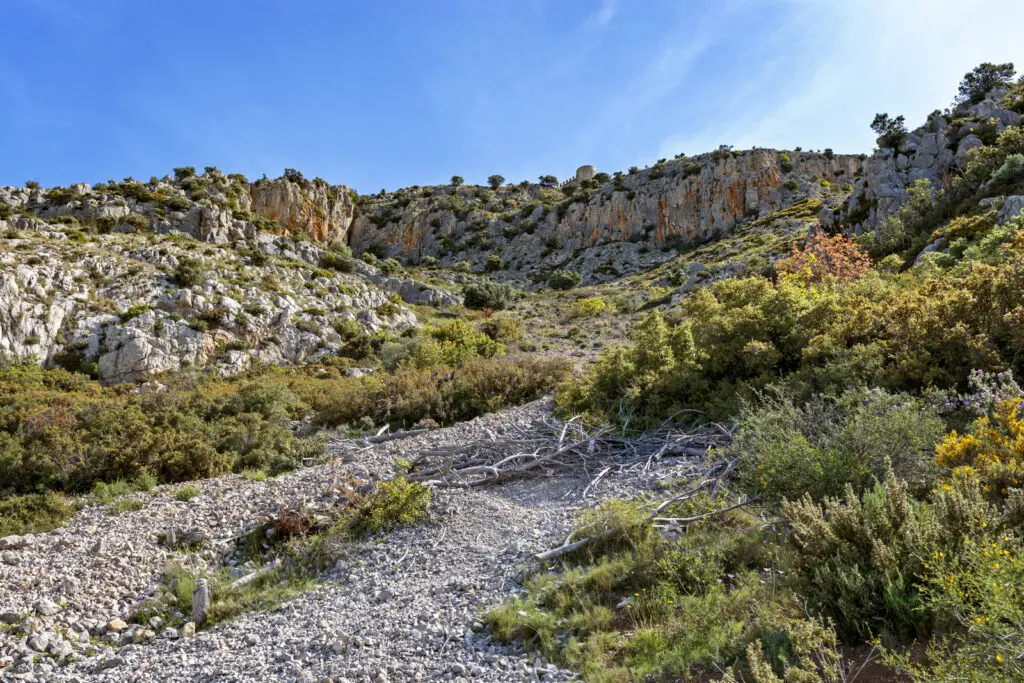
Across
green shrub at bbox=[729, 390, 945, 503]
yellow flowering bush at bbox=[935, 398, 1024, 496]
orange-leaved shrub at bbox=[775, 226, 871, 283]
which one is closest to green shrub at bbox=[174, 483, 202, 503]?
green shrub at bbox=[729, 390, 945, 503]

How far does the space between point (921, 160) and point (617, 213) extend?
28461 mm

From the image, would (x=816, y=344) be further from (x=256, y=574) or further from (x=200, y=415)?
(x=200, y=415)

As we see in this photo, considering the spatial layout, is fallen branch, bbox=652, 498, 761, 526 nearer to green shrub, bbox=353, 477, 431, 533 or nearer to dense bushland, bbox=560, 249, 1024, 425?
dense bushland, bbox=560, 249, 1024, 425

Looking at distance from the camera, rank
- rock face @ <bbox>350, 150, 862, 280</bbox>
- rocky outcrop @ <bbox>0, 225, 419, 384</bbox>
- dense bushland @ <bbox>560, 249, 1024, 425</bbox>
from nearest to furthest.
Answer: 1. dense bushland @ <bbox>560, 249, 1024, 425</bbox>
2. rocky outcrop @ <bbox>0, 225, 419, 384</bbox>
3. rock face @ <bbox>350, 150, 862, 280</bbox>

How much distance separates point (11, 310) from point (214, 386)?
8.22 meters

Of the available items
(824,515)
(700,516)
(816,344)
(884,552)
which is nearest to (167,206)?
(816,344)

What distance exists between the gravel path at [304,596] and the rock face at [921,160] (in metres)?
22.8

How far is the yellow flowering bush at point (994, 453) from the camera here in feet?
11.1

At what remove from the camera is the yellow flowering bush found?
11.1 feet

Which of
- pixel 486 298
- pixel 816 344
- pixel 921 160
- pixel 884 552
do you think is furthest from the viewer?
pixel 486 298

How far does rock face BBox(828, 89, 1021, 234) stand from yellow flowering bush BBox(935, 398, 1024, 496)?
21.3 m

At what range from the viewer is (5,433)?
27.5 ft

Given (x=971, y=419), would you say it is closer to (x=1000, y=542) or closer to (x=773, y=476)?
(x=773, y=476)

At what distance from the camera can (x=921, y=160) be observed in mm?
24484
